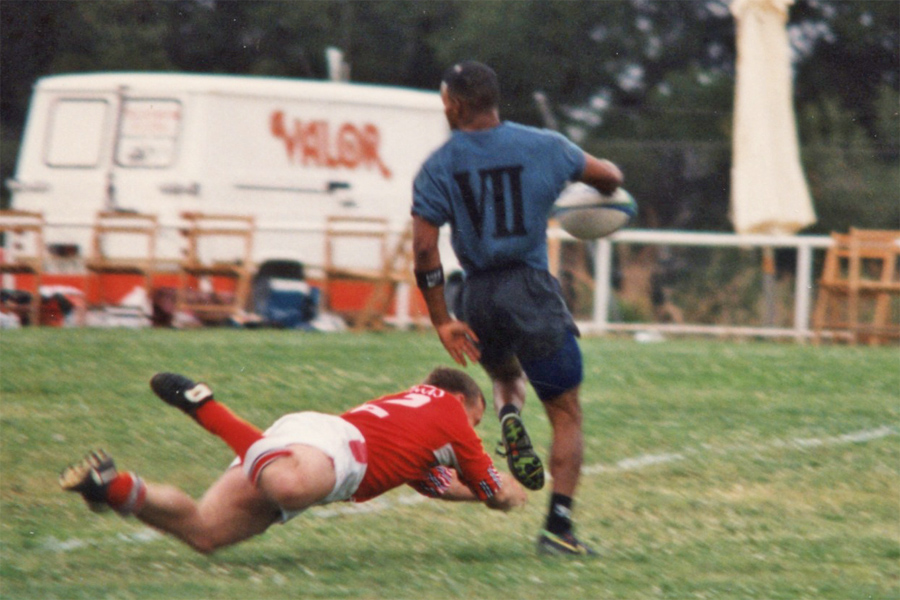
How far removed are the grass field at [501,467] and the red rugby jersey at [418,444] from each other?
10.6 inches

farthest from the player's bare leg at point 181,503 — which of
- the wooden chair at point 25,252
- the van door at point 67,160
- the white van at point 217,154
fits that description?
the van door at point 67,160

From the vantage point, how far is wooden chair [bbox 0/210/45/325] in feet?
49.1

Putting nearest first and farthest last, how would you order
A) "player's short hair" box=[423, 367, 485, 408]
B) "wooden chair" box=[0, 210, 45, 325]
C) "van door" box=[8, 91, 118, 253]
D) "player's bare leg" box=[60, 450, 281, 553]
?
1. "player's bare leg" box=[60, 450, 281, 553]
2. "player's short hair" box=[423, 367, 485, 408]
3. "wooden chair" box=[0, 210, 45, 325]
4. "van door" box=[8, 91, 118, 253]

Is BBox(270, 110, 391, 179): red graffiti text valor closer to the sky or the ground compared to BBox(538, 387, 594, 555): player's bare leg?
closer to the sky

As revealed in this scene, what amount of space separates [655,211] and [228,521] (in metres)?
25.1

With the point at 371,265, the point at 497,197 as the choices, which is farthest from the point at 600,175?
the point at 371,265

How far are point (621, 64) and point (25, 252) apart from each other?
63.4ft

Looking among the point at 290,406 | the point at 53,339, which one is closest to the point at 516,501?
the point at 290,406

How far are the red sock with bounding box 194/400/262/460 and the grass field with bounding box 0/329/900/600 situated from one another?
1.40 feet

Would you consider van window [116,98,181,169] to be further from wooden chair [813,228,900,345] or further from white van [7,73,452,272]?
wooden chair [813,228,900,345]

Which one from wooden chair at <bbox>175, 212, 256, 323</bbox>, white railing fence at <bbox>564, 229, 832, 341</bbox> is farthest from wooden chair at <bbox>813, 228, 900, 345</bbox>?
wooden chair at <bbox>175, 212, 256, 323</bbox>

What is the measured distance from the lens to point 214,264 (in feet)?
51.4

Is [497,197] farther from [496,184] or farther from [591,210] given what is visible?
[591,210]

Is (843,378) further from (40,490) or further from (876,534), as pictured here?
(40,490)
